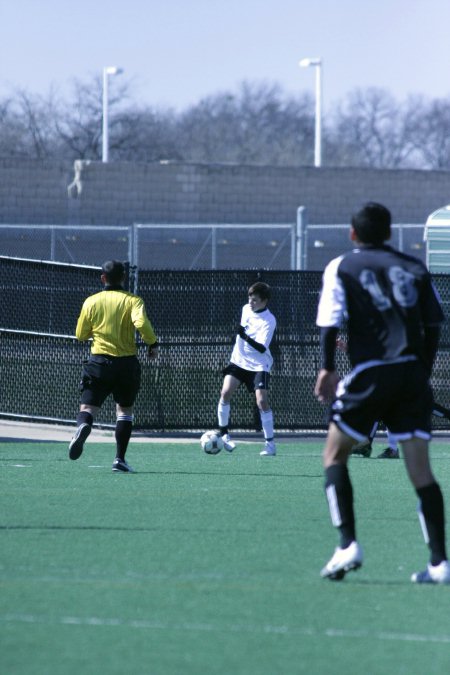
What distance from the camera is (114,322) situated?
1214 centimetres

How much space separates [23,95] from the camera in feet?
215

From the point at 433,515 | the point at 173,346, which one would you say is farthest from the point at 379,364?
the point at 173,346

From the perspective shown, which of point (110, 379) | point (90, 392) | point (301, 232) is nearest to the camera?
point (110, 379)

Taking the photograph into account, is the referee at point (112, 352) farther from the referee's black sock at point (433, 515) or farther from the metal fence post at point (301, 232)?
the metal fence post at point (301, 232)

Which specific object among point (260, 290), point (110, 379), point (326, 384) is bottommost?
point (110, 379)

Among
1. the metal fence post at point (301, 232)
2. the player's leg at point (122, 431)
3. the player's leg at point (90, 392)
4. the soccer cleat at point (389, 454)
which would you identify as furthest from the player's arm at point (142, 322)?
the metal fence post at point (301, 232)

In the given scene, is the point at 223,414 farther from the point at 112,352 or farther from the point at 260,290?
the point at 112,352

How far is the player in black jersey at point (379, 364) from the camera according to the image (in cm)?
689

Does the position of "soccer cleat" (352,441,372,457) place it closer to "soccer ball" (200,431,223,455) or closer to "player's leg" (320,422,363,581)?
"soccer ball" (200,431,223,455)

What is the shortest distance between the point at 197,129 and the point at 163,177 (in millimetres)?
56739

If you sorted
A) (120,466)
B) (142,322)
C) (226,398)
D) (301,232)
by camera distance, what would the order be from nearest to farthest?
(142,322) → (120,466) → (226,398) → (301,232)

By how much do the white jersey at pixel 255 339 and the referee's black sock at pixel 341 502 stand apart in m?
7.36

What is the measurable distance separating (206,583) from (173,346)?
10.0 metres

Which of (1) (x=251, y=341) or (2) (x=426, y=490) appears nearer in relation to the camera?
(2) (x=426, y=490)
